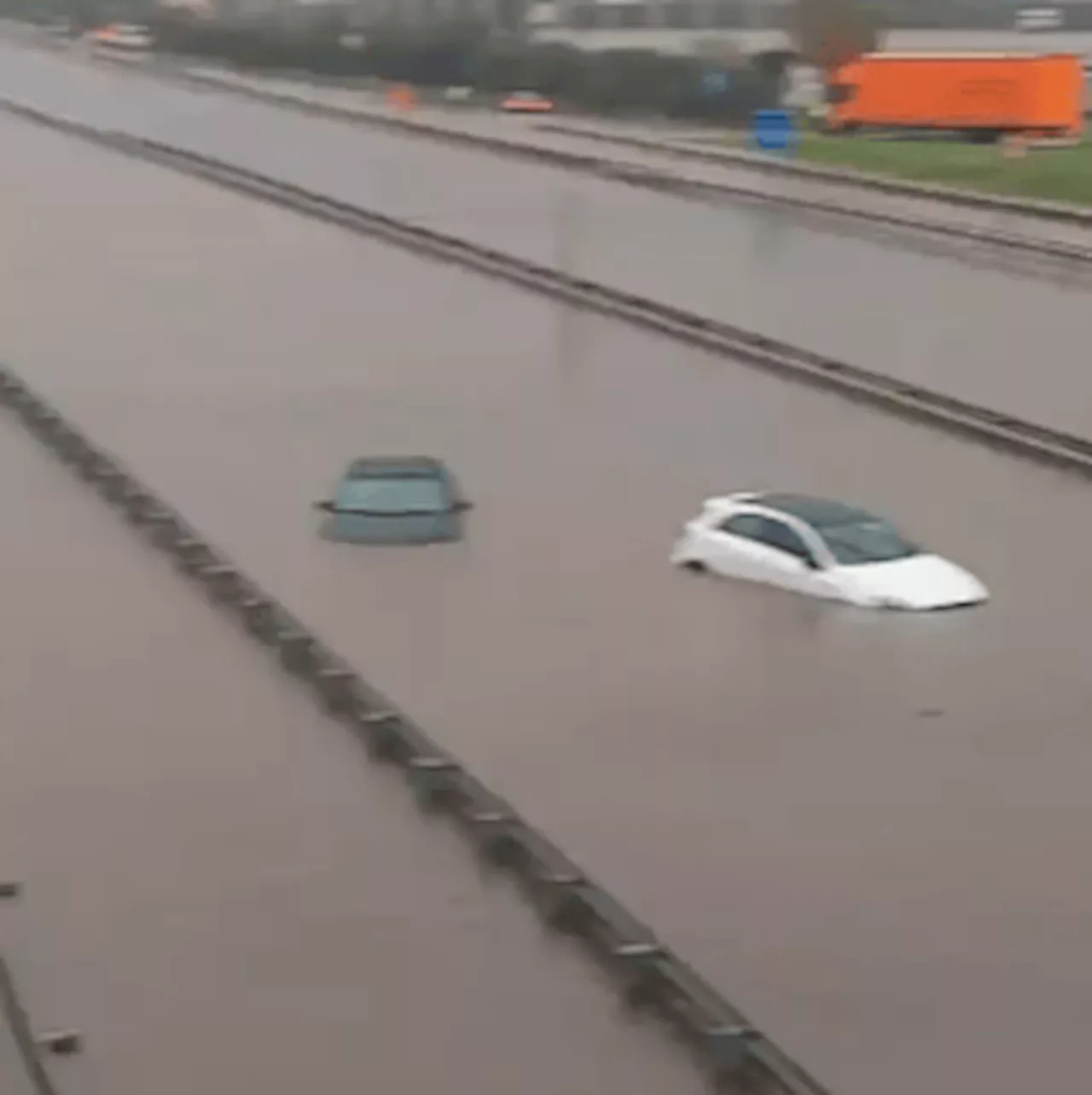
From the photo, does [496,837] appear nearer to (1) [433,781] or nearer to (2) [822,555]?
(1) [433,781]

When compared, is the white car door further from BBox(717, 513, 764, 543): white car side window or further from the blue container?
the blue container

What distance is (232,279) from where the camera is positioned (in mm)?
51406

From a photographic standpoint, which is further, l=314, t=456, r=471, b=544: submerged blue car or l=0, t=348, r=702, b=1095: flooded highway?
l=314, t=456, r=471, b=544: submerged blue car

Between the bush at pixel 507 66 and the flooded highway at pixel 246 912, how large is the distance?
61.1 metres

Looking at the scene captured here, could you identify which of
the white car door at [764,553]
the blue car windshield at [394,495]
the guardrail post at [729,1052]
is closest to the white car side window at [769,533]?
the white car door at [764,553]

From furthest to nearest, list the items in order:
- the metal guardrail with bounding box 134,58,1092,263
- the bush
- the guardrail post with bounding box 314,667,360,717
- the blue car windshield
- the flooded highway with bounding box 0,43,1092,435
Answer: the bush
the metal guardrail with bounding box 134,58,1092,263
the flooded highway with bounding box 0,43,1092,435
the blue car windshield
the guardrail post with bounding box 314,667,360,717

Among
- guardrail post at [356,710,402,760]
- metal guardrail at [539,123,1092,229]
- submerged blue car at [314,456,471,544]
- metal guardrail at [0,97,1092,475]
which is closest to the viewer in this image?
guardrail post at [356,710,402,760]

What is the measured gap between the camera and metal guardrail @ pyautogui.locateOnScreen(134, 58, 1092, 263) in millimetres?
52406

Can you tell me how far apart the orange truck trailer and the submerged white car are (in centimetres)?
4050

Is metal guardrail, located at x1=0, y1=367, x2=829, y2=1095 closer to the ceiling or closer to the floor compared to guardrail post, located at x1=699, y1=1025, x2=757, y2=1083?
closer to the floor

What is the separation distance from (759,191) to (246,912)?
44.2 m

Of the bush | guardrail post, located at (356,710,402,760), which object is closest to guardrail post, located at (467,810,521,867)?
guardrail post, located at (356,710,402,760)

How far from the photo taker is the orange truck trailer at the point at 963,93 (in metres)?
68.1

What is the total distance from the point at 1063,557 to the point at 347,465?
356 inches
